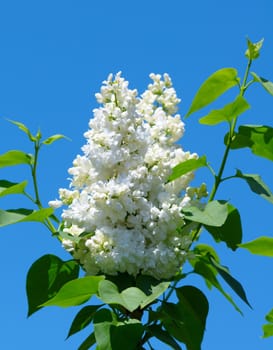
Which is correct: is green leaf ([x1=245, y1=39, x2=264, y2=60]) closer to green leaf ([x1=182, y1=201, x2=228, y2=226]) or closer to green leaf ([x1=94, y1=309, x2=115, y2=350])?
green leaf ([x1=182, y1=201, x2=228, y2=226])

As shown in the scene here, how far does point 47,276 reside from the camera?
76.1 inches

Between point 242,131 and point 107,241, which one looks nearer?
point 107,241

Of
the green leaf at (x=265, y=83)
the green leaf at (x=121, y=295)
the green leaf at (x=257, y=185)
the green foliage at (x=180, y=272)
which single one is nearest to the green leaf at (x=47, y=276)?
the green foliage at (x=180, y=272)

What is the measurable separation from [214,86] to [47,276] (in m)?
0.63

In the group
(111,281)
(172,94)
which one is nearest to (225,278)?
(111,281)

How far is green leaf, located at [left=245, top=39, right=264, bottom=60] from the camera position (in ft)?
6.46

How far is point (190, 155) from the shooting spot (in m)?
1.96

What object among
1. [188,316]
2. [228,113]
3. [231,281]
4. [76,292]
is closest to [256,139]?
[228,113]

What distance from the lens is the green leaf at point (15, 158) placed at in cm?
204

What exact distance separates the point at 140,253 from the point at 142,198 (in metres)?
0.13

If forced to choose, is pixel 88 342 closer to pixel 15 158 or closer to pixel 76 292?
pixel 76 292

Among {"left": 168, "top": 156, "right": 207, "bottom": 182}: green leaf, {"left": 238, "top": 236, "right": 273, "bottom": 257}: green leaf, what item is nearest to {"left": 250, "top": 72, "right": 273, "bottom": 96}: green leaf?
{"left": 168, "top": 156, "right": 207, "bottom": 182}: green leaf

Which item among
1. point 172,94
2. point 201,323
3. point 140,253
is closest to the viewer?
point 140,253

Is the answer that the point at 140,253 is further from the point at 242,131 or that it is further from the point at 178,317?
the point at 242,131
